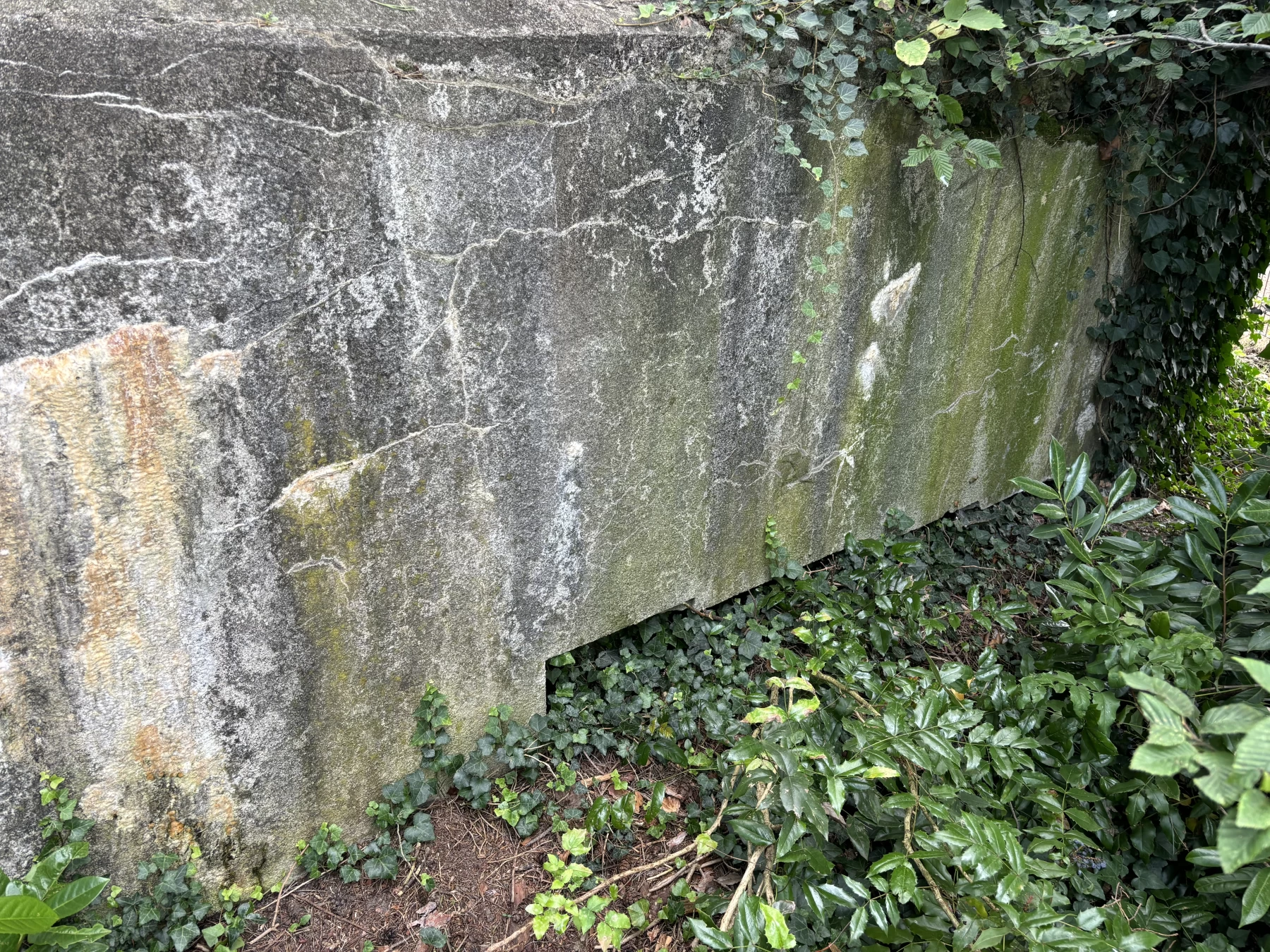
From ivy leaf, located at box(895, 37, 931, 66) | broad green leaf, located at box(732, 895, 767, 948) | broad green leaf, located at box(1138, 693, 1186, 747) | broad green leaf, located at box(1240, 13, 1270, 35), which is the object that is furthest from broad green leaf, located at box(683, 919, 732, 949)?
broad green leaf, located at box(1240, 13, 1270, 35)

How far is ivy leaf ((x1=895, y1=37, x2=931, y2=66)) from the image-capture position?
204cm

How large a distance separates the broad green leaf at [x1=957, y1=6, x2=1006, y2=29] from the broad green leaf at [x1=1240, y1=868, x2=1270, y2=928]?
1.89 meters

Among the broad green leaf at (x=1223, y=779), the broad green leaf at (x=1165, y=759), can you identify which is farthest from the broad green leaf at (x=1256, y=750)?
the broad green leaf at (x=1165, y=759)

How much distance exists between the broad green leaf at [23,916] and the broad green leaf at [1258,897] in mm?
1967

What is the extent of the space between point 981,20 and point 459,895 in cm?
240

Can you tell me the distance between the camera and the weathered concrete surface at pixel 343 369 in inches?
52.5

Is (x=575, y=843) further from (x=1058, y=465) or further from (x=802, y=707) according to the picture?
(x=1058, y=465)

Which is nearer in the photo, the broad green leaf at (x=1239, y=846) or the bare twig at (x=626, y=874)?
the broad green leaf at (x=1239, y=846)

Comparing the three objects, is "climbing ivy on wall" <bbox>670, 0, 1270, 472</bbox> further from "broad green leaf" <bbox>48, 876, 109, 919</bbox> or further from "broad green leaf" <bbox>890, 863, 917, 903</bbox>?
"broad green leaf" <bbox>48, 876, 109, 919</bbox>

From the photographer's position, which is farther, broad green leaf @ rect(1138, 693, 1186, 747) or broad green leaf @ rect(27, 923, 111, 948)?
broad green leaf @ rect(27, 923, 111, 948)

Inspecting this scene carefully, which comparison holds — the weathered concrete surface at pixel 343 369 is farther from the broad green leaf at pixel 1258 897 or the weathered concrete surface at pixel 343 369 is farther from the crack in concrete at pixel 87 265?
A: the broad green leaf at pixel 1258 897

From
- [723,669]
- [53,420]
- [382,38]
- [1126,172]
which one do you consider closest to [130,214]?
[53,420]

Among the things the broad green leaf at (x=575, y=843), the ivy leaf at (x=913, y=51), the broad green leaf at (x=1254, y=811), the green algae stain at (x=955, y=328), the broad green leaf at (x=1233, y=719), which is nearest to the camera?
the broad green leaf at (x=1254, y=811)

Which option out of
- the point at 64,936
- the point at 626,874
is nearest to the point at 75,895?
the point at 64,936
